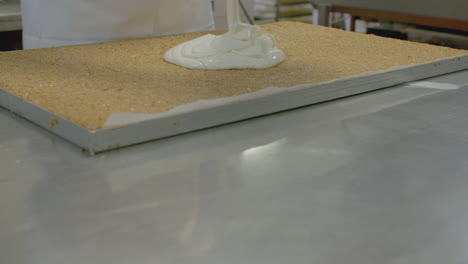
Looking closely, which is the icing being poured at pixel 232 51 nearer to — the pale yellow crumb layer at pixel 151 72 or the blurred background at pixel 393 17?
the pale yellow crumb layer at pixel 151 72

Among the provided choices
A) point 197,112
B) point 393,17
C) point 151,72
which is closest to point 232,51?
point 151,72

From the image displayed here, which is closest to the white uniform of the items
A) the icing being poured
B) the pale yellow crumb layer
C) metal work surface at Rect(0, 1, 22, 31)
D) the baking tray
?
the pale yellow crumb layer

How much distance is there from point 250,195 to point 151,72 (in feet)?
1.83

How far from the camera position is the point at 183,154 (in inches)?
31.7

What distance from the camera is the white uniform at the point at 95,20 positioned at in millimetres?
1537

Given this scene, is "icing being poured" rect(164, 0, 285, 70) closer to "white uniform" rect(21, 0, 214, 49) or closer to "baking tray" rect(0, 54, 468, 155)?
"baking tray" rect(0, 54, 468, 155)

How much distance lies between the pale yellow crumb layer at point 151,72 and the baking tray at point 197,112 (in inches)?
0.8

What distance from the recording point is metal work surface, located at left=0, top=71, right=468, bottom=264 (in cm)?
55

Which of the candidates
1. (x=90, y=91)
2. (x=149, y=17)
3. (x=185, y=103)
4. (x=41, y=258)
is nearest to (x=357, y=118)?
(x=185, y=103)

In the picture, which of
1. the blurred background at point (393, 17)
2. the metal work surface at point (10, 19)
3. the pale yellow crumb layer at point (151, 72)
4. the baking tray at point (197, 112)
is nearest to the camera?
the baking tray at point (197, 112)

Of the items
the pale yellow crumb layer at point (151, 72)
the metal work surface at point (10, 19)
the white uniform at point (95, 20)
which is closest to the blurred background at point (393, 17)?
the metal work surface at point (10, 19)

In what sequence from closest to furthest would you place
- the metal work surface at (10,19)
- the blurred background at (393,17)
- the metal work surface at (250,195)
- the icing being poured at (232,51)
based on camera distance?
the metal work surface at (250,195) → the icing being poured at (232,51) → the metal work surface at (10,19) → the blurred background at (393,17)

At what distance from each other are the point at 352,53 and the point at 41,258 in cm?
97

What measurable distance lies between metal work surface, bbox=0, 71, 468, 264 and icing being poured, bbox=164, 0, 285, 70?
27 centimetres
